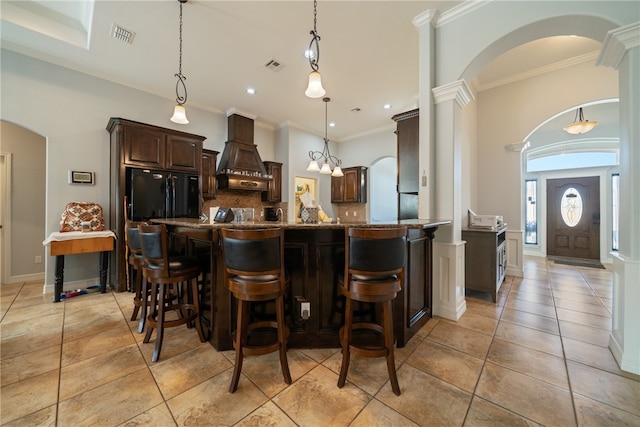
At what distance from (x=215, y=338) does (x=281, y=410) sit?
922mm

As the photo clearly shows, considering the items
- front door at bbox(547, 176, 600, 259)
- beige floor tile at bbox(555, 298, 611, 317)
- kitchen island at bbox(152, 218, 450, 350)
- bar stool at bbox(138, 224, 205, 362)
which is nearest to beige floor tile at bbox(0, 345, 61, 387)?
bar stool at bbox(138, 224, 205, 362)

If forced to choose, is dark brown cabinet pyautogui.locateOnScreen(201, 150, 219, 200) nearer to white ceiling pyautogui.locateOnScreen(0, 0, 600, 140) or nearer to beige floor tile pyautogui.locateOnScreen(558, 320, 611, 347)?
white ceiling pyautogui.locateOnScreen(0, 0, 600, 140)

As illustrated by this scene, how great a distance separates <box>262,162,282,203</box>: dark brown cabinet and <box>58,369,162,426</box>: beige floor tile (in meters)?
4.55

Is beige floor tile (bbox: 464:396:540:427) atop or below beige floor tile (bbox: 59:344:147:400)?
atop

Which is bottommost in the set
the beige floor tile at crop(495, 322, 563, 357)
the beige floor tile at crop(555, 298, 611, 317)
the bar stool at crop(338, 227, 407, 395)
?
the beige floor tile at crop(495, 322, 563, 357)

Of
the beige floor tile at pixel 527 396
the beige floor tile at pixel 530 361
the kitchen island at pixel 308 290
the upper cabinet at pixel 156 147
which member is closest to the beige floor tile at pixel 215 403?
the kitchen island at pixel 308 290

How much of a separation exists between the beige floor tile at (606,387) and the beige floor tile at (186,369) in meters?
2.41

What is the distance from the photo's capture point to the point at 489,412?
1367 millimetres

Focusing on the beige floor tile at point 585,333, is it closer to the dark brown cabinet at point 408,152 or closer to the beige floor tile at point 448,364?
the beige floor tile at point 448,364

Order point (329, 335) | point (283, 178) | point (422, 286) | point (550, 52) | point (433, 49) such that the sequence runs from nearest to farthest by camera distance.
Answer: point (329, 335) → point (422, 286) → point (433, 49) → point (550, 52) → point (283, 178)

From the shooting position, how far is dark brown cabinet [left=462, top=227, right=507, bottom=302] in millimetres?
3088

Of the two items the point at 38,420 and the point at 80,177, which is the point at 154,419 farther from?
the point at 80,177

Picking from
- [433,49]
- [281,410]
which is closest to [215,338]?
[281,410]

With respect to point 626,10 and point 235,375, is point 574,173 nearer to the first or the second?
point 626,10
